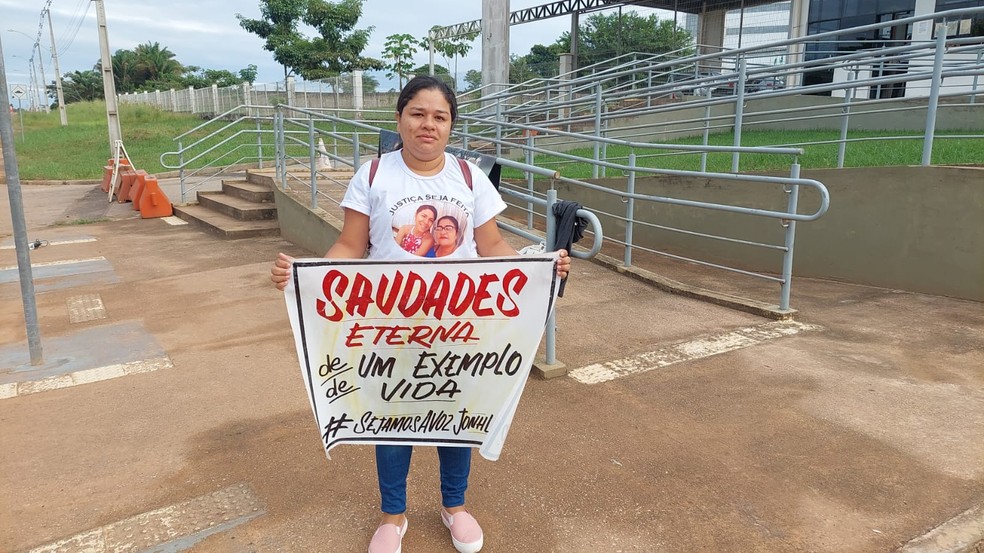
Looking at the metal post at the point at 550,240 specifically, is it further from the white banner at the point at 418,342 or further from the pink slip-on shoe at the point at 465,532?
the pink slip-on shoe at the point at 465,532

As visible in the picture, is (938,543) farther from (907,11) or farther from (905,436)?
(907,11)

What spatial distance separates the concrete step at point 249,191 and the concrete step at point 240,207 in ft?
0.24

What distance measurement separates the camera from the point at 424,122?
214 cm

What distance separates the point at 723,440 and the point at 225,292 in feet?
15.6

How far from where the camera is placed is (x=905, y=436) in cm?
312

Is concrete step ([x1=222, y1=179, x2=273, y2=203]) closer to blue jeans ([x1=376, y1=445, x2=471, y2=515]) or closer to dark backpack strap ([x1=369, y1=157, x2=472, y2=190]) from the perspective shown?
dark backpack strap ([x1=369, y1=157, x2=472, y2=190])

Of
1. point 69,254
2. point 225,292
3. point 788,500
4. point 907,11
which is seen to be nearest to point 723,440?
point 788,500

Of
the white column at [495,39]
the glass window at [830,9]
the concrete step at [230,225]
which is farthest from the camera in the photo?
the white column at [495,39]

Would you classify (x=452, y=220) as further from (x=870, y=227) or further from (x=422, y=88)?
(x=870, y=227)

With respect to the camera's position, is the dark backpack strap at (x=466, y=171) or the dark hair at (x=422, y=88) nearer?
the dark hair at (x=422, y=88)

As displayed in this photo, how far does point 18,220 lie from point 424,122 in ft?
11.0

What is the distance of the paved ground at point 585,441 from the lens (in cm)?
246

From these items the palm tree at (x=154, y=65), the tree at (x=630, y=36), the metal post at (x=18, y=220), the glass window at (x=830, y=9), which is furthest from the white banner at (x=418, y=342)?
the palm tree at (x=154, y=65)

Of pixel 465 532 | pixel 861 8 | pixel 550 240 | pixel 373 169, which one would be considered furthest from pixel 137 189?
pixel 861 8
